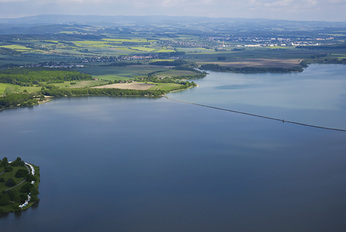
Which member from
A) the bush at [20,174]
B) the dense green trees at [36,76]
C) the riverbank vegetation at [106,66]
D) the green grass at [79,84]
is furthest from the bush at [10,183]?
the dense green trees at [36,76]

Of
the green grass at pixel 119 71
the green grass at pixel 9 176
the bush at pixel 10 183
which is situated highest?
the bush at pixel 10 183

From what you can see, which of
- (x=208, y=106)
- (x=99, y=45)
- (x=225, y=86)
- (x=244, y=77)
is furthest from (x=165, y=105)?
(x=99, y=45)

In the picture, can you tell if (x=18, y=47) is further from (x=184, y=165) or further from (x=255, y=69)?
(x=184, y=165)

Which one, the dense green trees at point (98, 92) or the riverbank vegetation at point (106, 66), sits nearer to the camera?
the dense green trees at point (98, 92)

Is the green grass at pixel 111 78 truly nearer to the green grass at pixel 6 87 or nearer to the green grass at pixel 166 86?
the green grass at pixel 166 86

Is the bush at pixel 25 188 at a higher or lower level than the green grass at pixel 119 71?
higher

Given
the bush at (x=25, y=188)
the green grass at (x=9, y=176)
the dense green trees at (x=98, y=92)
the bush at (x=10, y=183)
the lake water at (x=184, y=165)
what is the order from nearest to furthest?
1. the lake water at (x=184, y=165)
2. the bush at (x=25, y=188)
3. the green grass at (x=9, y=176)
4. the bush at (x=10, y=183)
5. the dense green trees at (x=98, y=92)

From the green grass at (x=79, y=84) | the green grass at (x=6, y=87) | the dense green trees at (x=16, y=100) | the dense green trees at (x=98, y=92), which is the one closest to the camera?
the dense green trees at (x=16, y=100)
